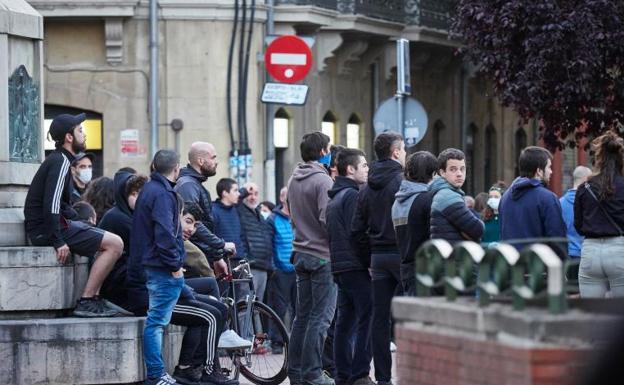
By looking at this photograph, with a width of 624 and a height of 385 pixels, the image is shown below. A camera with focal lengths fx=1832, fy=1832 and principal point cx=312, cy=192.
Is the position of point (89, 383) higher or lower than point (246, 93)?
lower

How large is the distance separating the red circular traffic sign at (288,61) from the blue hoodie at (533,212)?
37.3 ft

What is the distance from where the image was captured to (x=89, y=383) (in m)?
13.3

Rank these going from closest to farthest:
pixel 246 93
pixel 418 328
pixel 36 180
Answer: pixel 418 328, pixel 36 180, pixel 246 93

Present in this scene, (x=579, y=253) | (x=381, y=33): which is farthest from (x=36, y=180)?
(x=381, y=33)

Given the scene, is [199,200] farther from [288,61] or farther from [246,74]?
[246,74]

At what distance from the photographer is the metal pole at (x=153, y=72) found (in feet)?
100

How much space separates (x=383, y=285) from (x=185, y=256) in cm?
168

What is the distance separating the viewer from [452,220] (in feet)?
41.4

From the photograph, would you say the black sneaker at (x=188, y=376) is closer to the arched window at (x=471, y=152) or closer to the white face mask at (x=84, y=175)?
the white face mask at (x=84, y=175)

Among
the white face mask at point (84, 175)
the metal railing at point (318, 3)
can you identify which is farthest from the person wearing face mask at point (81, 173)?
the metal railing at point (318, 3)

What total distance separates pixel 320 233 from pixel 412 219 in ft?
4.80

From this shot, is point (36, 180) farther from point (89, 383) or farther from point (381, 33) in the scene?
point (381, 33)

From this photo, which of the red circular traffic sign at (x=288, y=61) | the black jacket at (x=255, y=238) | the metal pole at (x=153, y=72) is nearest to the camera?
the black jacket at (x=255, y=238)

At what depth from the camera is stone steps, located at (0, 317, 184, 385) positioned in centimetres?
1320
